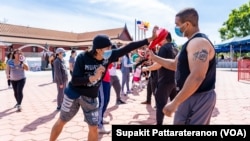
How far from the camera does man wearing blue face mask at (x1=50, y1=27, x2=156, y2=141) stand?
3109 mm

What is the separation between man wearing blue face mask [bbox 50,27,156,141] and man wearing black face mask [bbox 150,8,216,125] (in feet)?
2.35

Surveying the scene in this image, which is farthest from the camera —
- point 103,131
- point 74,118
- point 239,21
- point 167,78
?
point 239,21

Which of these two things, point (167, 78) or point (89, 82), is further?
point (167, 78)

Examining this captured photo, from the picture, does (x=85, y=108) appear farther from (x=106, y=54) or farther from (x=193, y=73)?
(x=193, y=73)

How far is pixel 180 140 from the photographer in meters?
2.19

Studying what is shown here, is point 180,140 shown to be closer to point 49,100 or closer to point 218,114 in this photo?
point 218,114

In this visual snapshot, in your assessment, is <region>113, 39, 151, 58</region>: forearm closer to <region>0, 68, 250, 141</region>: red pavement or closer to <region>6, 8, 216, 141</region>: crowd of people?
<region>6, 8, 216, 141</region>: crowd of people

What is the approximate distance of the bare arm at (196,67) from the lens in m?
2.17

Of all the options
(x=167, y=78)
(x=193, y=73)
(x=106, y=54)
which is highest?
(x=106, y=54)

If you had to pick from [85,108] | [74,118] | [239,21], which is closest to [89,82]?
[85,108]
